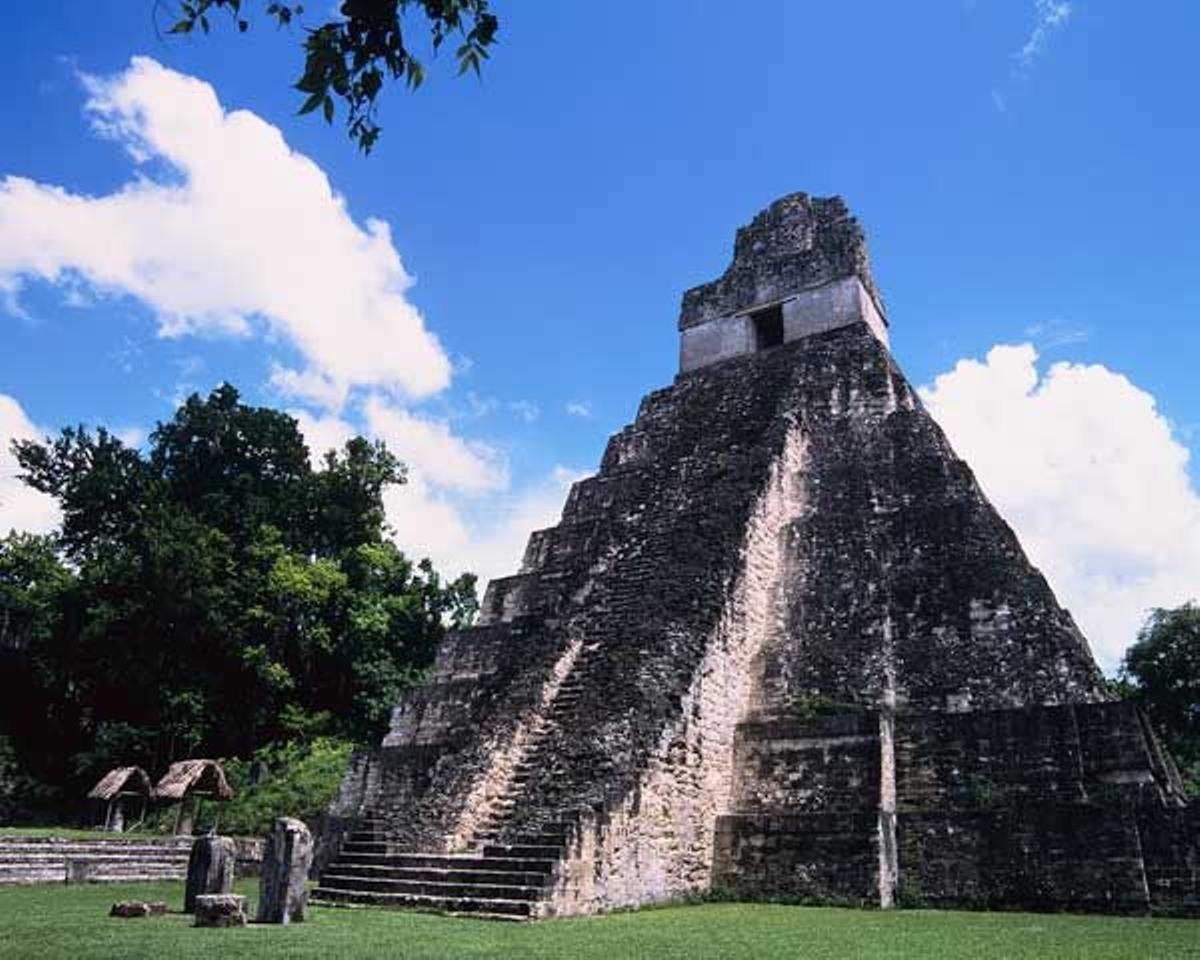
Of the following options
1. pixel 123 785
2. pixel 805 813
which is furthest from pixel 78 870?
pixel 805 813

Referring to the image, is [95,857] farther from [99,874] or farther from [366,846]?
[366,846]

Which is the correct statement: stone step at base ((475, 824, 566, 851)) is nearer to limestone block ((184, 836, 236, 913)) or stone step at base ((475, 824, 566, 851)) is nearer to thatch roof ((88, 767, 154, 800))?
limestone block ((184, 836, 236, 913))

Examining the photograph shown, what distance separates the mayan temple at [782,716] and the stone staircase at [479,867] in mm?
31

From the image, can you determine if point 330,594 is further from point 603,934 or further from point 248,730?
point 603,934

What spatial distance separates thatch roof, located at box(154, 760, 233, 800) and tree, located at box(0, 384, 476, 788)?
23.4ft

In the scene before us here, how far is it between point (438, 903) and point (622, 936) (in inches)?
107

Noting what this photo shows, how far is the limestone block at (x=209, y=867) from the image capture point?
8.68 meters

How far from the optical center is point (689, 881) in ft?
32.3

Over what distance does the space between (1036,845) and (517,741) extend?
5.76 m

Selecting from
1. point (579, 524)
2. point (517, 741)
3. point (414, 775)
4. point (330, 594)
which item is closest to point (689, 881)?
point (517, 741)

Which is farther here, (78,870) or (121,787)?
(121,787)

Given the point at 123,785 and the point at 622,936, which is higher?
the point at 123,785

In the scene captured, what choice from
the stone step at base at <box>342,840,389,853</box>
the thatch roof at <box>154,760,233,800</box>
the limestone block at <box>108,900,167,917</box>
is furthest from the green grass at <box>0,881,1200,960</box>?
the thatch roof at <box>154,760,233,800</box>

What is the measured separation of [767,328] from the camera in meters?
18.2
